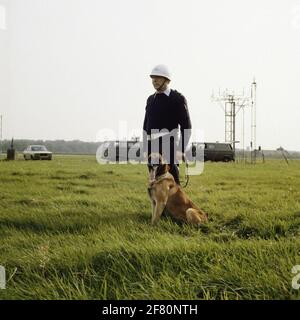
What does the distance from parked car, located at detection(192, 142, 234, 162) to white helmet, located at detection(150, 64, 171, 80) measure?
0.55m

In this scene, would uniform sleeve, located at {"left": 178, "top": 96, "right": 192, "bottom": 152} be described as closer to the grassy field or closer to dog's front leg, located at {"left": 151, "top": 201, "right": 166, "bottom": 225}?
dog's front leg, located at {"left": 151, "top": 201, "right": 166, "bottom": 225}

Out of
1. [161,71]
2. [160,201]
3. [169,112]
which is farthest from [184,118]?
[160,201]

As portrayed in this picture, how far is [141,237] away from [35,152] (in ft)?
5.69

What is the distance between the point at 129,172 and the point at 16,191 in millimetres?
1084

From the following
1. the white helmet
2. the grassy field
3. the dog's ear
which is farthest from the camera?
the dog's ear

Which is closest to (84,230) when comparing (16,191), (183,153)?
(183,153)

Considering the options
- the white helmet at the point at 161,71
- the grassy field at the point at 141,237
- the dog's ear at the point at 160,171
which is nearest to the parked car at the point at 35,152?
the grassy field at the point at 141,237

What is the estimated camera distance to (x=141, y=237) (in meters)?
2.54

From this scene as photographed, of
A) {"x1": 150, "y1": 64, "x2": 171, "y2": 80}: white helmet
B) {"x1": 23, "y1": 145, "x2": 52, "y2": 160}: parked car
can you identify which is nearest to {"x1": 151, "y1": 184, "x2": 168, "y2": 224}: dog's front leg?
{"x1": 150, "y1": 64, "x2": 171, "y2": 80}: white helmet

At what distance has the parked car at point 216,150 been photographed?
2.96 metres

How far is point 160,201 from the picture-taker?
9.58ft

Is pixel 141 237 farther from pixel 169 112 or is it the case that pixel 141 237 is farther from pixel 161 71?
pixel 161 71

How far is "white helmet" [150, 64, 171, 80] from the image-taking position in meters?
2.74
